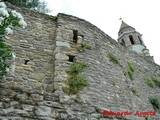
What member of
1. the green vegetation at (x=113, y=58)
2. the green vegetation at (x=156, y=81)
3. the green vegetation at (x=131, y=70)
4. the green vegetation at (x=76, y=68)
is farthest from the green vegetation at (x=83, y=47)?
the green vegetation at (x=156, y=81)

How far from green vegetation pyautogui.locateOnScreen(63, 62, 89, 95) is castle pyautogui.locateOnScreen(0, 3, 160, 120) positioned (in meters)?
0.10

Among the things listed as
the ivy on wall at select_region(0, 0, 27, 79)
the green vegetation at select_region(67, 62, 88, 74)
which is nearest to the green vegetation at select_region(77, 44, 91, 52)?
the green vegetation at select_region(67, 62, 88, 74)

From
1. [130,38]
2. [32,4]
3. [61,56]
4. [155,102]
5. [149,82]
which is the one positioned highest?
[130,38]

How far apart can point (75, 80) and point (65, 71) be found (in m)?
0.34

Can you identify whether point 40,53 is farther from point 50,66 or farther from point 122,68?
point 122,68

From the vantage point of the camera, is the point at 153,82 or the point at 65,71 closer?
the point at 65,71

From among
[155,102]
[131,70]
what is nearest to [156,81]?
[155,102]

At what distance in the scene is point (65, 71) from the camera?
5504 mm

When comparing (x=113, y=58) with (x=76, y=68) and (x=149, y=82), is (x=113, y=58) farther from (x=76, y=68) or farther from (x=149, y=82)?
(x=149, y=82)

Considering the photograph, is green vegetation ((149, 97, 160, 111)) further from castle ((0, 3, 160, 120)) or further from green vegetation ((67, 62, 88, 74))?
green vegetation ((67, 62, 88, 74))

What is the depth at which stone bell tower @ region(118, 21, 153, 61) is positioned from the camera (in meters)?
18.9

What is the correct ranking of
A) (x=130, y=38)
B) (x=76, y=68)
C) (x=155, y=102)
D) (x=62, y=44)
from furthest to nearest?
(x=130, y=38)
(x=155, y=102)
(x=62, y=44)
(x=76, y=68)

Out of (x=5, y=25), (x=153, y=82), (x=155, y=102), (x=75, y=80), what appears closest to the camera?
(x=5, y=25)

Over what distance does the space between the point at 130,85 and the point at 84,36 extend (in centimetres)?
222
